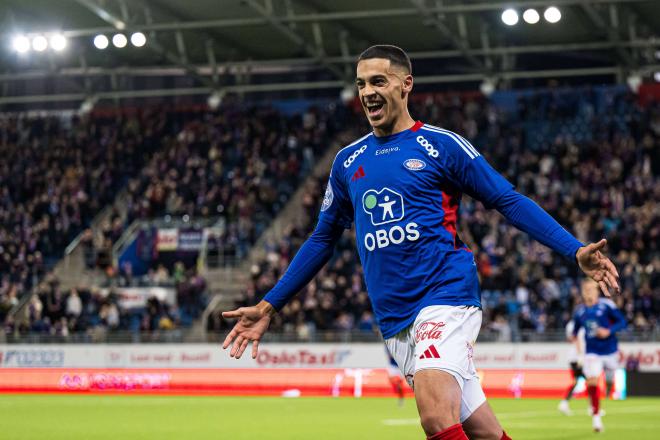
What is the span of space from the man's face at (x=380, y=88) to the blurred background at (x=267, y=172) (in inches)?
783

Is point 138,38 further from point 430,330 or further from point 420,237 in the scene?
point 430,330

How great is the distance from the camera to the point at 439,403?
5.95 metres

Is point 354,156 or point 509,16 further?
point 509,16

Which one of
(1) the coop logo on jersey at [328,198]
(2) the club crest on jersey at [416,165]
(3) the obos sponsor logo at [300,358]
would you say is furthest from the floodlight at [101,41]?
(2) the club crest on jersey at [416,165]

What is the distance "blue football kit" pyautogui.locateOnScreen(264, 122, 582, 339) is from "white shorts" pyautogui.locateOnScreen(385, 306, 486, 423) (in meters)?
0.05

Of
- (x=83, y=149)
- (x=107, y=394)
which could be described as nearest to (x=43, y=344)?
(x=107, y=394)

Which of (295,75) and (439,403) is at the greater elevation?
(295,75)

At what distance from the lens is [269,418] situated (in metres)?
19.7

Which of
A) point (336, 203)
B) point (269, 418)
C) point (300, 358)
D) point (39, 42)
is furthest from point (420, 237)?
point (39, 42)

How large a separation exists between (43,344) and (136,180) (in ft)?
39.3

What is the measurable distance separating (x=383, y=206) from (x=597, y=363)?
12.0 m

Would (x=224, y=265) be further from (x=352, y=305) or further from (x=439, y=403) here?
(x=439, y=403)

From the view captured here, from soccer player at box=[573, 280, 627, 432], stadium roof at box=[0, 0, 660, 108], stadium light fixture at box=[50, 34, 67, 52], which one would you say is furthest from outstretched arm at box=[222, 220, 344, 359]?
stadium light fixture at box=[50, 34, 67, 52]

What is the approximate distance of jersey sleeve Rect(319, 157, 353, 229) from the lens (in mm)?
6758
